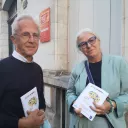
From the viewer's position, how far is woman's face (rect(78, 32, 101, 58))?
2.39 meters

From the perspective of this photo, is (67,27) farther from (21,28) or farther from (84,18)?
(21,28)

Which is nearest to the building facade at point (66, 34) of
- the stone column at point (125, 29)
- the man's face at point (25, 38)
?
the stone column at point (125, 29)

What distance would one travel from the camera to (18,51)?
1.96 m

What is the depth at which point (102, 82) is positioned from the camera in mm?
2314

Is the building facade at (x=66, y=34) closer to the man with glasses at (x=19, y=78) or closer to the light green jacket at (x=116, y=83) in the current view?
the light green jacket at (x=116, y=83)

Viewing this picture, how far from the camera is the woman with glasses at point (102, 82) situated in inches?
88.5

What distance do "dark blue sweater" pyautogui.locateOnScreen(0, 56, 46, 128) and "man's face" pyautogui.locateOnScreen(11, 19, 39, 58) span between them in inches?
4.0

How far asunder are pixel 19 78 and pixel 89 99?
78 centimetres

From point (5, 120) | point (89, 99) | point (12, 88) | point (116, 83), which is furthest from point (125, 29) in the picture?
point (5, 120)

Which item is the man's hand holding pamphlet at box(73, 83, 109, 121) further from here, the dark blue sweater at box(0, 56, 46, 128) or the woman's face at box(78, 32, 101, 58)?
the dark blue sweater at box(0, 56, 46, 128)

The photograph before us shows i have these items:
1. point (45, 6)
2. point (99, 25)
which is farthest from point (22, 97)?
point (45, 6)

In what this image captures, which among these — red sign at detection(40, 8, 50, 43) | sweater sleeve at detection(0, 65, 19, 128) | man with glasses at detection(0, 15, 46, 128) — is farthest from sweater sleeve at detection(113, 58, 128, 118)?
red sign at detection(40, 8, 50, 43)

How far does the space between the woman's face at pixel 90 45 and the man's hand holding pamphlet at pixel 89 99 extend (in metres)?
0.33

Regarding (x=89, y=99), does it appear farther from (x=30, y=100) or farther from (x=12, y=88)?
(x=12, y=88)
